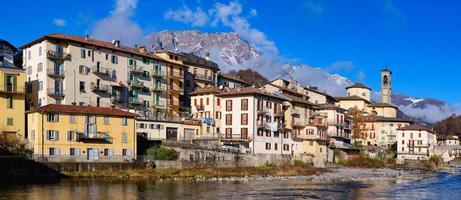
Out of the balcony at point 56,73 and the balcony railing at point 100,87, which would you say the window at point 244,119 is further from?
the balcony at point 56,73

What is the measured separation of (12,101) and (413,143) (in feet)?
308

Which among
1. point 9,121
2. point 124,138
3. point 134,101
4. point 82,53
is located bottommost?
point 124,138

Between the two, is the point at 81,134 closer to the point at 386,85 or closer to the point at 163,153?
the point at 163,153

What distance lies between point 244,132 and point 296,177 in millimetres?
14653

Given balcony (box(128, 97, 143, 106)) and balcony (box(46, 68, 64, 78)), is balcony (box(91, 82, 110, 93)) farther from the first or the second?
balcony (box(46, 68, 64, 78))

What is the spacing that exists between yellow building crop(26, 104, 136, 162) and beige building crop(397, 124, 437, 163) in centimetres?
7958

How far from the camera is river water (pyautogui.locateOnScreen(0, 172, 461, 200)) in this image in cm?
4453

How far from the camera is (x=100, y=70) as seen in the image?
79.1 metres

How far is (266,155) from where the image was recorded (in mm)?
80562

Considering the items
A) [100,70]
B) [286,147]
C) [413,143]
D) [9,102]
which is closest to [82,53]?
[100,70]

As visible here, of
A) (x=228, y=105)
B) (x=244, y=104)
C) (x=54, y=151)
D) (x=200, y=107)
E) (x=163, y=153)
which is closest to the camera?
(x=54, y=151)

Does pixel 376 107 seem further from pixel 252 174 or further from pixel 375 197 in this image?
pixel 375 197

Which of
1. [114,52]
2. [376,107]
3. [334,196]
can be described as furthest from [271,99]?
[376,107]

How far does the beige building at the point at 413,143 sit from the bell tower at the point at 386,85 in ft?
157
